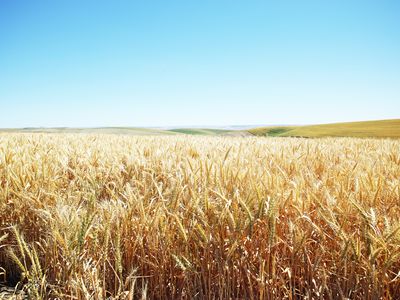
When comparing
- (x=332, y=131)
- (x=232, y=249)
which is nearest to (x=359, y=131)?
(x=332, y=131)

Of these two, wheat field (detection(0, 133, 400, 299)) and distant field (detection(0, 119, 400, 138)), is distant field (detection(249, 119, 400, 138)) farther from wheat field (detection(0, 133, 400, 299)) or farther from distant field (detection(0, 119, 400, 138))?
wheat field (detection(0, 133, 400, 299))

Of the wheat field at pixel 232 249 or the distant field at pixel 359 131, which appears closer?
the wheat field at pixel 232 249

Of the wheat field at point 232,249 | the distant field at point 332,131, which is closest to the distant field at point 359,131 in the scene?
the distant field at point 332,131

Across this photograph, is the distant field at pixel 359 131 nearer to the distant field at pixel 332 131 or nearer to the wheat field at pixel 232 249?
the distant field at pixel 332 131

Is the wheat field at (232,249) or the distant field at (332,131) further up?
the distant field at (332,131)

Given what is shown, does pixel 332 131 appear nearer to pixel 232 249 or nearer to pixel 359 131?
pixel 359 131

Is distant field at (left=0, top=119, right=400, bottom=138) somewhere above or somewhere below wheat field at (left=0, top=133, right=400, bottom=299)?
above

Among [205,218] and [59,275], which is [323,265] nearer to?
[205,218]

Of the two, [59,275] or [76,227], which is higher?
[76,227]

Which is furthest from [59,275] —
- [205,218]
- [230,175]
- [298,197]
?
[298,197]

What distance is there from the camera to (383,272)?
106 cm

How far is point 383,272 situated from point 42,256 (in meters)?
→ 1.68

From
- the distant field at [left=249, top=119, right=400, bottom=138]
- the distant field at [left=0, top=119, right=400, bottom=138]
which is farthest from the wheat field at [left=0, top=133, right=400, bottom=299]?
the distant field at [left=249, top=119, right=400, bottom=138]

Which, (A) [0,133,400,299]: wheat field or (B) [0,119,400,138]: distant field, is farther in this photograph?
(B) [0,119,400,138]: distant field
